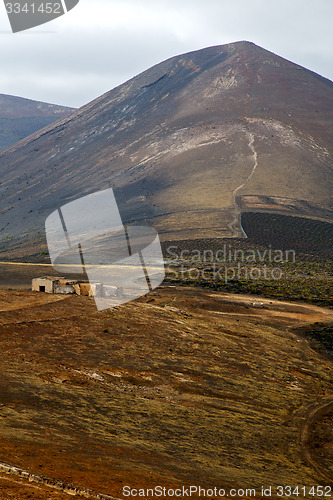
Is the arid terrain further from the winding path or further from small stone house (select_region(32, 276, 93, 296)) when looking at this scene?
the winding path

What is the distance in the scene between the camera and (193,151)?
4454 inches

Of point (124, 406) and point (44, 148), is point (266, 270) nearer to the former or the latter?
point (124, 406)

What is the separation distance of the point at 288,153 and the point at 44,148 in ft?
243

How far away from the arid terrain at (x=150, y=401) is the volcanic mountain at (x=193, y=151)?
5193 centimetres

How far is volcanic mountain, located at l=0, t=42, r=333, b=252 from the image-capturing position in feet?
307

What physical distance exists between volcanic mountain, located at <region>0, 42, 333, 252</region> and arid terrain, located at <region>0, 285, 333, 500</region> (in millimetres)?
51931

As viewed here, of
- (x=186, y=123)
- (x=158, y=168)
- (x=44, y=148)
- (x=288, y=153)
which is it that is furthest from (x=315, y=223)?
(x=44, y=148)

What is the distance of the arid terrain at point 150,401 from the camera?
11.5 metres
